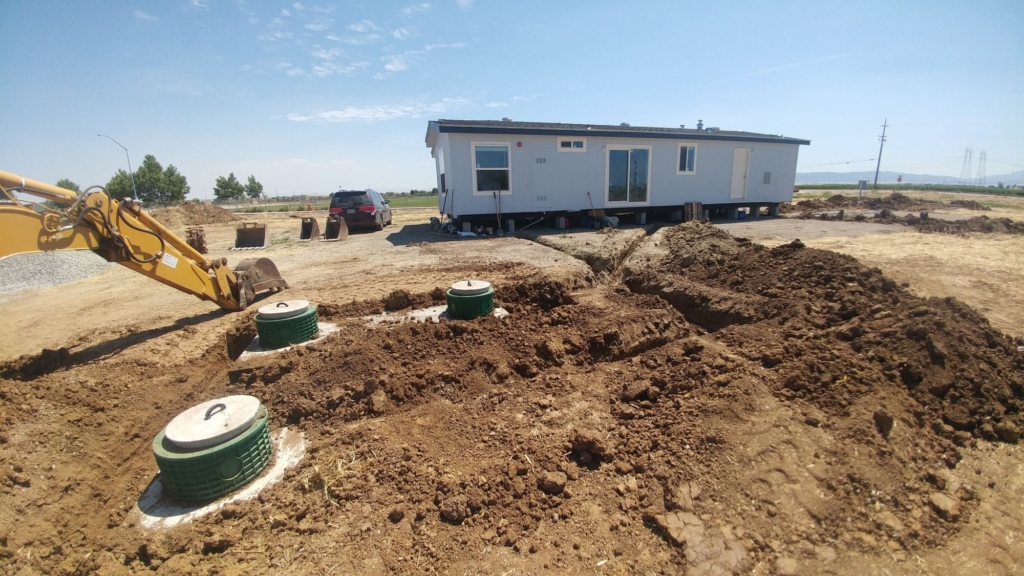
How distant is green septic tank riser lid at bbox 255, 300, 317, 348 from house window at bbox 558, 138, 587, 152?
11059 mm

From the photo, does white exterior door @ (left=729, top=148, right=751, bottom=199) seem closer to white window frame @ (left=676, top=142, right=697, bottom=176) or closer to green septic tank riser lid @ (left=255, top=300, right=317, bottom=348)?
white window frame @ (left=676, top=142, right=697, bottom=176)

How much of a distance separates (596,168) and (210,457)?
1378cm

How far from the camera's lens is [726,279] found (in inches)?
261

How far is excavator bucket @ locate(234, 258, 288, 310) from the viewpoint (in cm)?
647

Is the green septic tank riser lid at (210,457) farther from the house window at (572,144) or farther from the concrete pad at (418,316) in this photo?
the house window at (572,144)

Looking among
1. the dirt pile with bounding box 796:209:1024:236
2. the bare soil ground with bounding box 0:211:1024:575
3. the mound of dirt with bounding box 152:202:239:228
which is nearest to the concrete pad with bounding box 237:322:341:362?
the bare soil ground with bounding box 0:211:1024:575

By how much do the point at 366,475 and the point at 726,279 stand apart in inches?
234

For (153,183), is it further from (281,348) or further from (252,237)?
(281,348)

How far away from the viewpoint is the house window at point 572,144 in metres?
13.9

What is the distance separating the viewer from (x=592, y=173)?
1443 centimetres

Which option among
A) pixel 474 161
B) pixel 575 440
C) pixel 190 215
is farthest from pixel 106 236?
pixel 190 215

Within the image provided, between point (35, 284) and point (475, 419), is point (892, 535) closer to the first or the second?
point (475, 419)

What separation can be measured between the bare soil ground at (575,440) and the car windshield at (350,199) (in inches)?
456

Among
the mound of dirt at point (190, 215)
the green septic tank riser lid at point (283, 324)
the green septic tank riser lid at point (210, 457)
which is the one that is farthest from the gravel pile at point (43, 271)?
the mound of dirt at point (190, 215)
